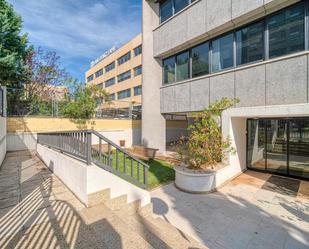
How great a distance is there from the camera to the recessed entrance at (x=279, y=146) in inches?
319

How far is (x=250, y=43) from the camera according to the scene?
781 cm

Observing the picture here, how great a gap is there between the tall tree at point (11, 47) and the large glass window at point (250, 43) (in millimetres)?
13844

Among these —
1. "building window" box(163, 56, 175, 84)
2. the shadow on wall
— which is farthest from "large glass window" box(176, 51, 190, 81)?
the shadow on wall

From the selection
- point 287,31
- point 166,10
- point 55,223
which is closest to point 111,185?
point 55,223

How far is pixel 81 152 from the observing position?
3.85 m

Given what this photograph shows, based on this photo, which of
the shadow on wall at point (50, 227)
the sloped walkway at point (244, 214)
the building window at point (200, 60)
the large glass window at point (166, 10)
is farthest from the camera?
the large glass window at point (166, 10)

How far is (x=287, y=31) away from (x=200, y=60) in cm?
387

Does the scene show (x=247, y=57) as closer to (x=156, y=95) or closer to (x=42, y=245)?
(x=156, y=95)

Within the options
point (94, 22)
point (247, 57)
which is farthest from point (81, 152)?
point (94, 22)

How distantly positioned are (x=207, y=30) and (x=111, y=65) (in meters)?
31.1

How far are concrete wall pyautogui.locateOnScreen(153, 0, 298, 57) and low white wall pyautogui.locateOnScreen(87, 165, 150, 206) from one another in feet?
26.0

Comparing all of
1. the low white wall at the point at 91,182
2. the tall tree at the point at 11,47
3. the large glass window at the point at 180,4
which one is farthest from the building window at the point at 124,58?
the low white wall at the point at 91,182

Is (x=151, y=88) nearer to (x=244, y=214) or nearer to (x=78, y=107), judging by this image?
(x=78, y=107)

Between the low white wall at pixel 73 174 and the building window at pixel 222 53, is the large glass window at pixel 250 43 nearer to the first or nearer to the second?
the building window at pixel 222 53
